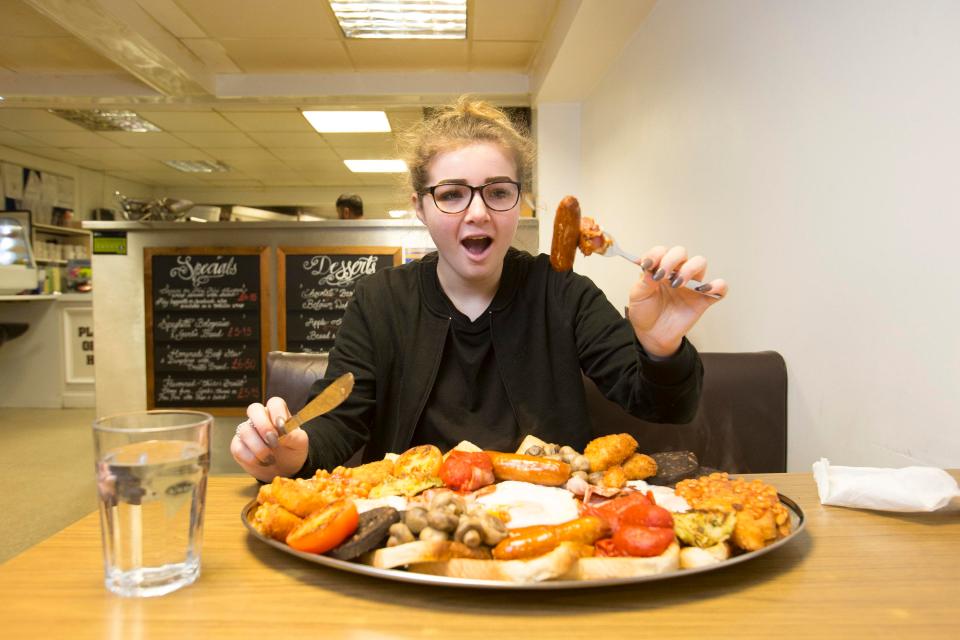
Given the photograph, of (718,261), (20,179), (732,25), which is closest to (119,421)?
(718,261)

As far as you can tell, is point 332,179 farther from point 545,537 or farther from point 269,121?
point 545,537

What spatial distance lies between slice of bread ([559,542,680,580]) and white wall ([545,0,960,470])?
0.95 m

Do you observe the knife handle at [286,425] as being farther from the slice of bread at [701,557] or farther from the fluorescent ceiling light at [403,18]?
the fluorescent ceiling light at [403,18]

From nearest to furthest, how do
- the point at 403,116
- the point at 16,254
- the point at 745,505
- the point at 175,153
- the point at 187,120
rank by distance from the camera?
the point at 745,505, the point at 403,116, the point at 187,120, the point at 16,254, the point at 175,153

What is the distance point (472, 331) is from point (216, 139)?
6.71 meters

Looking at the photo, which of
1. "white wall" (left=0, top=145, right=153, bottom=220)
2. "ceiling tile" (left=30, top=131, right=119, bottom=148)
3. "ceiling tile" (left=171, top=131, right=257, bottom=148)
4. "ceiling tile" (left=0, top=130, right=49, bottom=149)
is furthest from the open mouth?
"white wall" (left=0, top=145, right=153, bottom=220)

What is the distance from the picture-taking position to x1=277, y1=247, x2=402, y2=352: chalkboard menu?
156 inches

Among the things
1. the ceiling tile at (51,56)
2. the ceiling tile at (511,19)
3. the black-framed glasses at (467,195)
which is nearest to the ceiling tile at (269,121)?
the ceiling tile at (51,56)

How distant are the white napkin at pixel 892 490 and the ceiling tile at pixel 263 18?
13.8 ft

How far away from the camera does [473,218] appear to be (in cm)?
142

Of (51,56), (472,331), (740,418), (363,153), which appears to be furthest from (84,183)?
(740,418)

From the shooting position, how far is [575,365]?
1.61 m

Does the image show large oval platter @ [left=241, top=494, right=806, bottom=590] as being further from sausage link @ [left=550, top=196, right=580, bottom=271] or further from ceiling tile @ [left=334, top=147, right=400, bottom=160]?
ceiling tile @ [left=334, top=147, right=400, bottom=160]

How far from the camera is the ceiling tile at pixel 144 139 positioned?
721 cm
